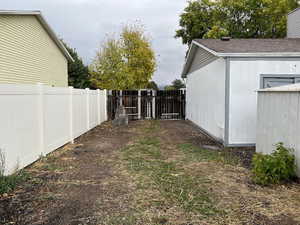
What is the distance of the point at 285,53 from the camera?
6.59 metres

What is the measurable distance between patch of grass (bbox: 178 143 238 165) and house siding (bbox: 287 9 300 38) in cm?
1017

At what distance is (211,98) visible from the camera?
8.45m

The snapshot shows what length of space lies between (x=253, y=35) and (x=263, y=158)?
880 inches

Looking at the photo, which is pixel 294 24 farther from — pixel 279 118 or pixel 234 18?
pixel 279 118

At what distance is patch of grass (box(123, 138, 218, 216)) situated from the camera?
10.6 ft

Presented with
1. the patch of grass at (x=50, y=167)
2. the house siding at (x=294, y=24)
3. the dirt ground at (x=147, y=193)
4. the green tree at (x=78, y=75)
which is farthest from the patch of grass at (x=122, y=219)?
the green tree at (x=78, y=75)

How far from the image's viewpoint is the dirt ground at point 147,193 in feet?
9.46

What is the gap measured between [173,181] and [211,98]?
16.4 feet

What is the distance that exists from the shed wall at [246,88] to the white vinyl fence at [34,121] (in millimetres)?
4870

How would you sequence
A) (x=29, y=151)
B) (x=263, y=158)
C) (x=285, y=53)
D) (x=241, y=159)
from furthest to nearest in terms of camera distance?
(x=285, y=53) → (x=241, y=159) → (x=29, y=151) → (x=263, y=158)

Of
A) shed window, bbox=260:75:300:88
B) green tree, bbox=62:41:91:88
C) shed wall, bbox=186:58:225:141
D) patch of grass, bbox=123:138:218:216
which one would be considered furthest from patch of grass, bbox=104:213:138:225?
green tree, bbox=62:41:91:88

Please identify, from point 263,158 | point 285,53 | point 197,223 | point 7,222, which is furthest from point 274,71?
point 7,222

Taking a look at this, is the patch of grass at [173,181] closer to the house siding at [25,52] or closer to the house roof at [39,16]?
the house siding at [25,52]

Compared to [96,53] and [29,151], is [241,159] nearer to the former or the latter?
[29,151]
